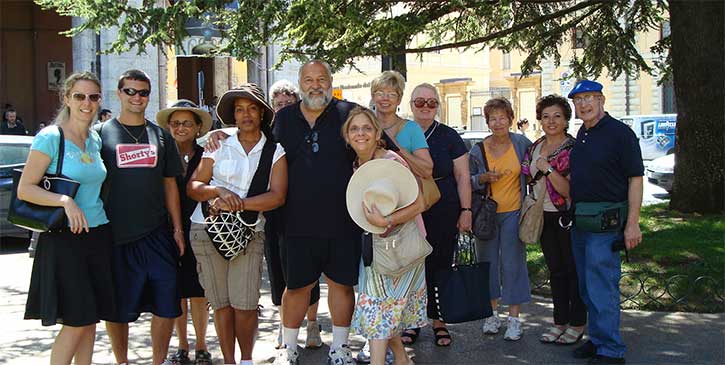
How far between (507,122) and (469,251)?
113 centimetres

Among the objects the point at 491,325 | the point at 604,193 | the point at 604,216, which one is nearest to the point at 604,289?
the point at 604,216

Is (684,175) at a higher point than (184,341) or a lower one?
higher

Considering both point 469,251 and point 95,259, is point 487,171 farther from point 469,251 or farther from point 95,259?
point 95,259

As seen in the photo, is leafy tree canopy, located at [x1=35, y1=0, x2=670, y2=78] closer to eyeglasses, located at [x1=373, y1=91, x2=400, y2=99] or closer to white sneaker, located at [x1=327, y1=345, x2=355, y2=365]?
eyeglasses, located at [x1=373, y1=91, x2=400, y2=99]

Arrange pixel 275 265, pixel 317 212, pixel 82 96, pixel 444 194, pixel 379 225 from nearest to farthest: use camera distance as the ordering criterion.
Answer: pixel 82 96, pixel 379 225, pixel 317 212, pixel 275 265, pixel 444 194

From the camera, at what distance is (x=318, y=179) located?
5.19 metres

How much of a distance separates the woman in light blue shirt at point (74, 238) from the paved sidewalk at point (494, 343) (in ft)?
3.85

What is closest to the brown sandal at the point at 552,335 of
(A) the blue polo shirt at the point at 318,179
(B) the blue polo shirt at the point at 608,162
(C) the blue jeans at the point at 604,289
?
(C) the blue jeans at the point at 604,289

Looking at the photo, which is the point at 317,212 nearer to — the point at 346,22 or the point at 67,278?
the point at 67,278

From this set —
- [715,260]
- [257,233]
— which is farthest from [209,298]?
[715,260]

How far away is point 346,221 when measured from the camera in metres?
5.23

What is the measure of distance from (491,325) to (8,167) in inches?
329

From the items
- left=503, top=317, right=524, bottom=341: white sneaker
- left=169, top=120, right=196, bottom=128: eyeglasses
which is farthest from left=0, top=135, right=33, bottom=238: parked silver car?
left=503, top=317, right=524, bottom=341: white sneaker

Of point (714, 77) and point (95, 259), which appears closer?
point (95, 259)
